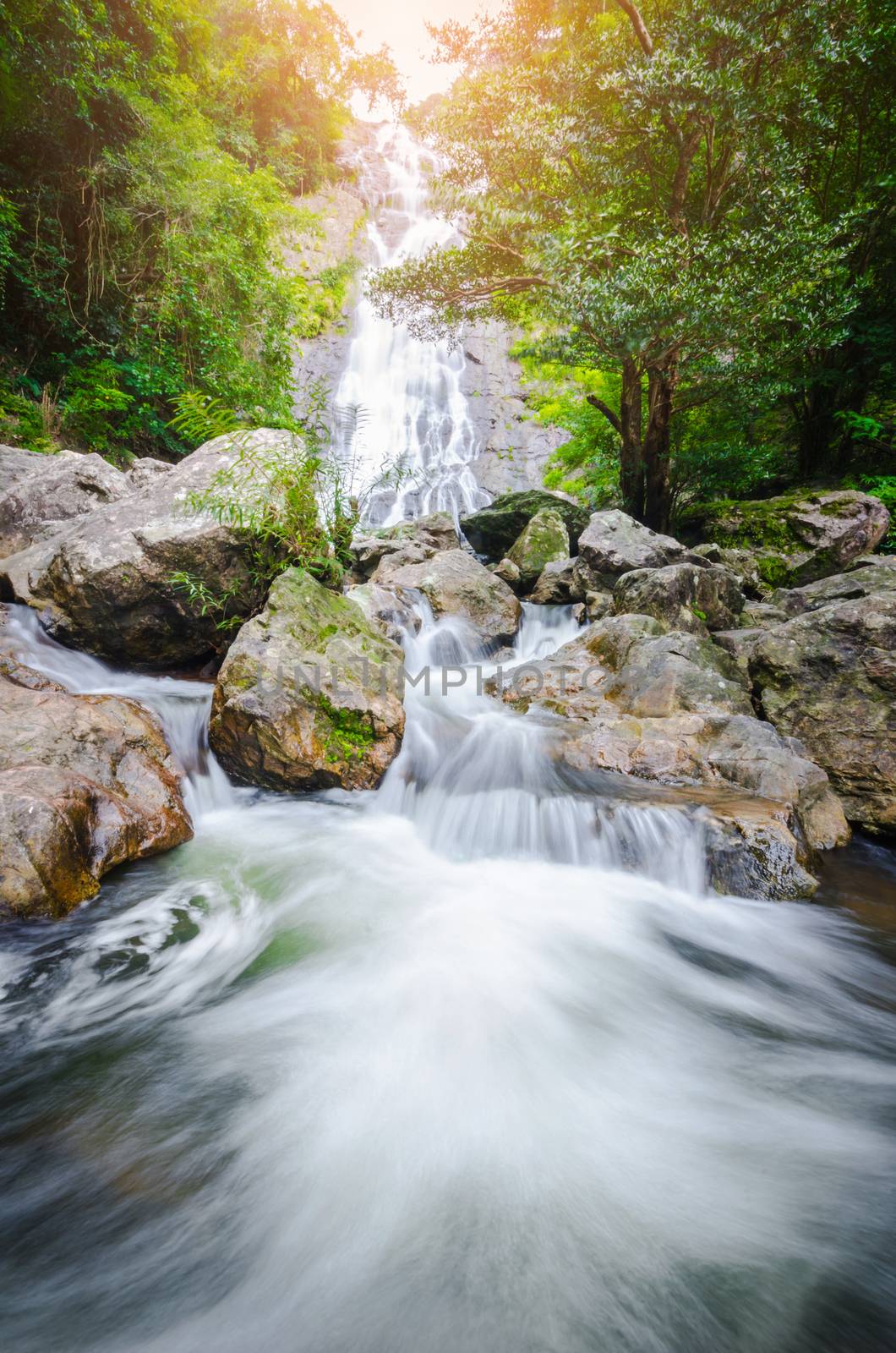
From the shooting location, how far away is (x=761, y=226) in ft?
22.5

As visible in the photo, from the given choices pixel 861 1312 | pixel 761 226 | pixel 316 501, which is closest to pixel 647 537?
pixel 761 226

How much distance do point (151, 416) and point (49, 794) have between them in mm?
9458

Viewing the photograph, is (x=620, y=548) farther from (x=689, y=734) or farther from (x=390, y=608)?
(x=689, y=734)

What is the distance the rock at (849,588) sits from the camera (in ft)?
16.1

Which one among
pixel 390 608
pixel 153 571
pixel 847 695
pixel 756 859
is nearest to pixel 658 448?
pixel 390 608

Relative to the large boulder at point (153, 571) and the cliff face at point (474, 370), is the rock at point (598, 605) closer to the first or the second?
the large boulder at point (153, 571)

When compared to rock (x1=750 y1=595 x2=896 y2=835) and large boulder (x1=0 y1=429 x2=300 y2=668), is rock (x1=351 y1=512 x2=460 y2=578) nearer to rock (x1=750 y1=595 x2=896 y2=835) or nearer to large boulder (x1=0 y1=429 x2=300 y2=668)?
large boulder (x1=0 y1=429 x2=300 y2=668)

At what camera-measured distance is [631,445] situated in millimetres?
9406

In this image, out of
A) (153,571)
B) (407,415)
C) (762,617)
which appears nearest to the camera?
(153,571)

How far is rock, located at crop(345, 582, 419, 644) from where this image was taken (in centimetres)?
649

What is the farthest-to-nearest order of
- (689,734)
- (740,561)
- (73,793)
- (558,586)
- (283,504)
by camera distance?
(558,586) < (740,561) < (283,504) < (689,734) < (73,793)

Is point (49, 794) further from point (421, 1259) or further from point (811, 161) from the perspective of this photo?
point (811, 161)

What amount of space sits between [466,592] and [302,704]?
4460mm

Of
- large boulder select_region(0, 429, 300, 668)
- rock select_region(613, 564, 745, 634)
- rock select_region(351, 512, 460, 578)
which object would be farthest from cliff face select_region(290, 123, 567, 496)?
large boulder select_region(0, 429, 300, 668)
